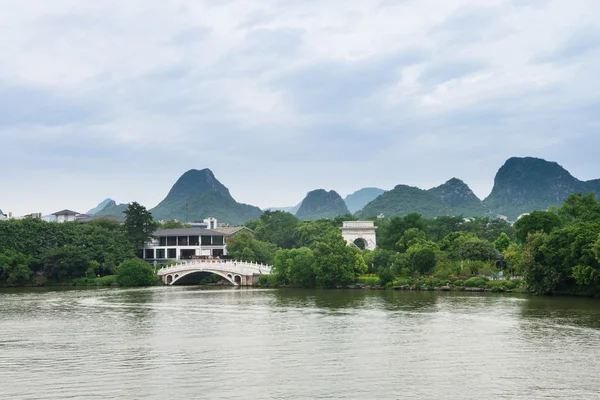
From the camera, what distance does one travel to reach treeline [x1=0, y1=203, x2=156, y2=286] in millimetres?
54062

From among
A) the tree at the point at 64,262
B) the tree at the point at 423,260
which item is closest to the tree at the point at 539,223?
the tree at the point at 423,260

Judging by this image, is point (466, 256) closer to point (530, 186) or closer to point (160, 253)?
point (160, 253)

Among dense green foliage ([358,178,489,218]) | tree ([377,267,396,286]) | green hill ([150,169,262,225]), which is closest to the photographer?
tree ([377,267,396,286])

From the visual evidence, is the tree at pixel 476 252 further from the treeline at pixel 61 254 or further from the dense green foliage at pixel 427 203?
the dense green foliage at pixel 427 203

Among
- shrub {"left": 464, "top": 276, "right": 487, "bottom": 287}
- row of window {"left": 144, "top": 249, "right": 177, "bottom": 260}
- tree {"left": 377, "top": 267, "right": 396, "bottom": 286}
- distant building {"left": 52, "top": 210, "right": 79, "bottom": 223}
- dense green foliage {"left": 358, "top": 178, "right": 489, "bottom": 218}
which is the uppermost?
dense green foliage {"left": 358, "top": 178, "right": 489, "bottom": 218}

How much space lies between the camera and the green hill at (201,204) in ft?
533

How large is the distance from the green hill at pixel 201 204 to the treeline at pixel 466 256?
301 feet

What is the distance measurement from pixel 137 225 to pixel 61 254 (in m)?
10.4

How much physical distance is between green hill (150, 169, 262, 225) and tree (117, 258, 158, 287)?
88.4 m

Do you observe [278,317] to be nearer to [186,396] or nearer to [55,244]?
[186,396]

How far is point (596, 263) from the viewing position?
34062 millimetres

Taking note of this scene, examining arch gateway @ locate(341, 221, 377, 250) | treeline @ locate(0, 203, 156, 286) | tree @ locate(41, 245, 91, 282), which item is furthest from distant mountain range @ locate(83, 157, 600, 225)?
A: tree @ locate(41, 245, 91, 282)

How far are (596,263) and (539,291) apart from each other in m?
4.23

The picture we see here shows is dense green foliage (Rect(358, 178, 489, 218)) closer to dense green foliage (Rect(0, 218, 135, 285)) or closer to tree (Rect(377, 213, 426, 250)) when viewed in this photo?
tree (Rect(377, 213, 426, 250))
